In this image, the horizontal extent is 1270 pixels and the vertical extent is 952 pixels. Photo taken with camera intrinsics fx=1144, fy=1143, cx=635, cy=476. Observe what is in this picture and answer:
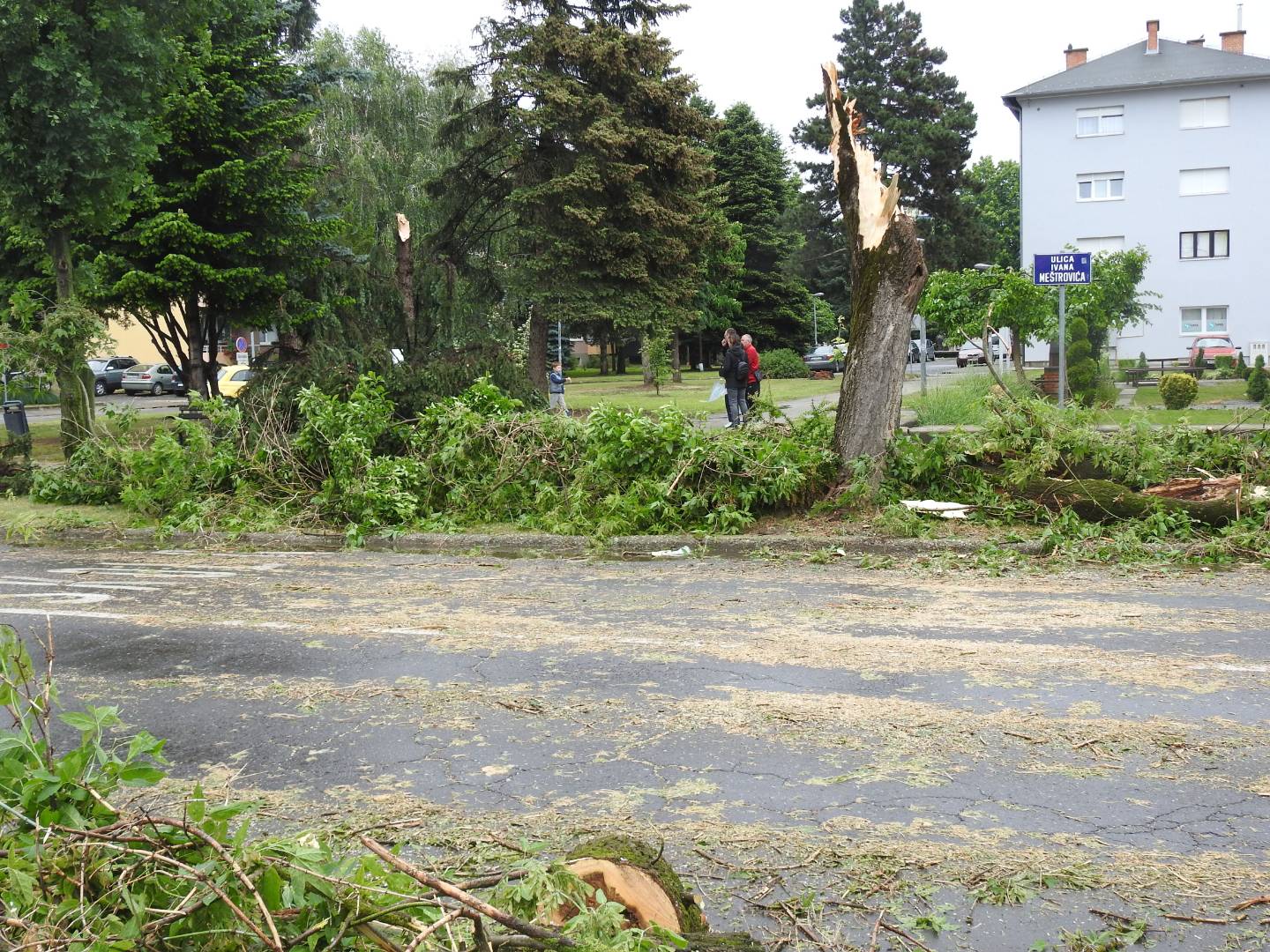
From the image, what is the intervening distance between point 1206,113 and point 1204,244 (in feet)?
19.2

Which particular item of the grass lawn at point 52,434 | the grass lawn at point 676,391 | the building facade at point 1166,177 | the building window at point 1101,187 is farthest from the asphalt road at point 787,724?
the building window at point 1101,187

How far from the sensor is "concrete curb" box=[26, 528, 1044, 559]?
427 inches

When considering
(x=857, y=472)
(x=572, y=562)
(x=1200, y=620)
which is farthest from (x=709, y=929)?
(x=857, y=472)

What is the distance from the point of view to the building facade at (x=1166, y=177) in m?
50.4

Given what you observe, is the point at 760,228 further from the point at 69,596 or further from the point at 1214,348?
the point at 69,596

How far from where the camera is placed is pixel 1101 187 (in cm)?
5291

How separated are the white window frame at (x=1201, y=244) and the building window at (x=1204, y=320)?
2.22m

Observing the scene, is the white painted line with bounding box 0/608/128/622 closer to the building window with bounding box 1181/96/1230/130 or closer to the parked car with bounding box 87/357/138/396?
the parked car with bounding box 87/357/138/396

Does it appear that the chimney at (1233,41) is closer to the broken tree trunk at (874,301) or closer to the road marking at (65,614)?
the broken tree trunk at (874,301)

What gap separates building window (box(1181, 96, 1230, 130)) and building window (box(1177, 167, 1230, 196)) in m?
1.98

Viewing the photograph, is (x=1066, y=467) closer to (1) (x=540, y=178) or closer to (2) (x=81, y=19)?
(2) (x=81, y=19)

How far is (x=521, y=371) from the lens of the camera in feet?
57.1

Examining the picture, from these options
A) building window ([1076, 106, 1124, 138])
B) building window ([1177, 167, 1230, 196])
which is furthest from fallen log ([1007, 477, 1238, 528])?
building window ([1076, 106, 1124, 138])

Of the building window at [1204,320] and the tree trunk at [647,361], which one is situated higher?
the building window at [1204,320]
